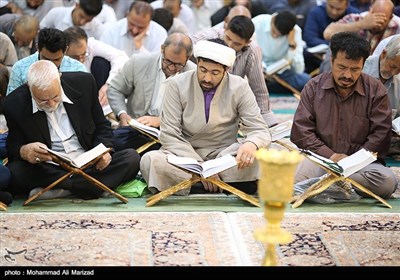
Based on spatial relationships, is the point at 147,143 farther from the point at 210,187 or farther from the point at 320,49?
the point at 320,49

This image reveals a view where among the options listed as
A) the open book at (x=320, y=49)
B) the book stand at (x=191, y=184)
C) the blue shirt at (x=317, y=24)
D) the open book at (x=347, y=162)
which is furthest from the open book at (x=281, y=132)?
the blue shirt at (x=317, y=24)

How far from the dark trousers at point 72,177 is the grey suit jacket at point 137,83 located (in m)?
0.92

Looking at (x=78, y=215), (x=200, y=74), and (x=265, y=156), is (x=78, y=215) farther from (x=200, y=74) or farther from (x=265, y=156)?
(x=265, y=156)

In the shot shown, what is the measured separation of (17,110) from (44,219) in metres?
0.83

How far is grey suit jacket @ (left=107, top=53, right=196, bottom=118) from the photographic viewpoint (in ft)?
24.2

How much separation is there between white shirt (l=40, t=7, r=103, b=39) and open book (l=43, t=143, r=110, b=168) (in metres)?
3.60

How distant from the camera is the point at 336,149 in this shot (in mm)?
6602

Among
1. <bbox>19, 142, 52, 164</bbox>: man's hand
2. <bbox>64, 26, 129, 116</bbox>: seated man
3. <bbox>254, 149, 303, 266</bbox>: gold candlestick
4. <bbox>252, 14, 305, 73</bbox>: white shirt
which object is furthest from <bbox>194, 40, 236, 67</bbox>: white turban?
<bbox>252, 14, 305, 73</bbox>: white shirt

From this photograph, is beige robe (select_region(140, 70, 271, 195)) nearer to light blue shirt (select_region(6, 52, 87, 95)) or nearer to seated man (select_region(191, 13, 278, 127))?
light blue shirt (select_region(6, 52, 87, 95))

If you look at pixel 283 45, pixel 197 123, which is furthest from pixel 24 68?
pixel 283 45

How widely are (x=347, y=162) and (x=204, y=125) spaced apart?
0.98m

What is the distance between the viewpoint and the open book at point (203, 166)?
239 inches

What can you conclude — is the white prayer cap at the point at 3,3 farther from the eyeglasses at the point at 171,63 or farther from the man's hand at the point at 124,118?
the eyeglasses at the point at 171,63

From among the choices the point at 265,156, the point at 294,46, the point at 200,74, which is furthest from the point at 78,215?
the point at 294,46
